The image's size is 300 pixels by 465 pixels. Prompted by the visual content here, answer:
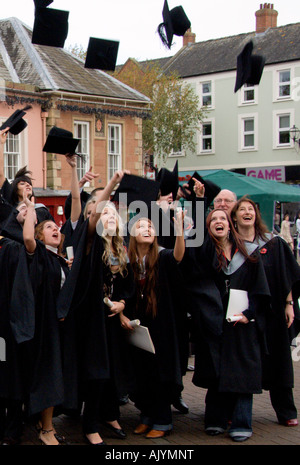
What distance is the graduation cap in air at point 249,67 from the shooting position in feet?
19.0

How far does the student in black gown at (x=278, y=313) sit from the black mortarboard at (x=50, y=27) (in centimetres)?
231

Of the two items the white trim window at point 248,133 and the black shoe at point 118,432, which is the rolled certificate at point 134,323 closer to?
the black shoe at point 118,432

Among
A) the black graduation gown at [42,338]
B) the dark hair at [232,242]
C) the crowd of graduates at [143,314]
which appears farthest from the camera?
the dark hair at [232,242]

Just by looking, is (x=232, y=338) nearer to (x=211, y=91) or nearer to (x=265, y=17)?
(x=211, y=91)

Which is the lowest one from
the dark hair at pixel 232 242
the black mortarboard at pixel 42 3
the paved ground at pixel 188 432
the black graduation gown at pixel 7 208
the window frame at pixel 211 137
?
the paved ground at pixel 188 432

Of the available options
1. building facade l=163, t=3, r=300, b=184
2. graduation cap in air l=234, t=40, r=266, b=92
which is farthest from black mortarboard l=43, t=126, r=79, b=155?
building facade l=163, t=3, r=300, b=184

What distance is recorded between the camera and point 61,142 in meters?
5.70

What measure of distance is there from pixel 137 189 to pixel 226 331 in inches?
51.8

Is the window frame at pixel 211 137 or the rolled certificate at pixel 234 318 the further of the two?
the window frame at pixel 211 137

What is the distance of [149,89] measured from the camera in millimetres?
30781

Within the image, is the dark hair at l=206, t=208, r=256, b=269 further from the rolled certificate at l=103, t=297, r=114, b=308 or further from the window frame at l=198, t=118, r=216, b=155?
the window frame at l=198, t=118, r=216, b=155

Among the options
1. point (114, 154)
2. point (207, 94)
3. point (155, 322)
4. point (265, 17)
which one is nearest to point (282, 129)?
point (207, 94)

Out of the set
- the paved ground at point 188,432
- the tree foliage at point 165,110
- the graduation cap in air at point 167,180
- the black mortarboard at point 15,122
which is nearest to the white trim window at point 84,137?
the tree foliage at point 165,110
